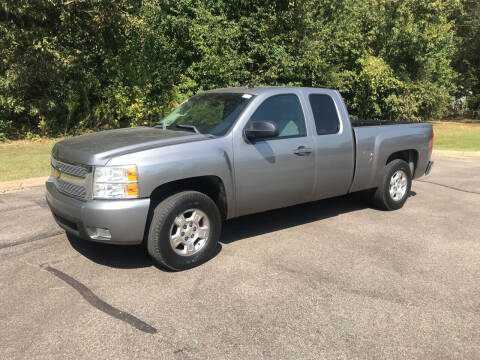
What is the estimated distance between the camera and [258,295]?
13.3 ft

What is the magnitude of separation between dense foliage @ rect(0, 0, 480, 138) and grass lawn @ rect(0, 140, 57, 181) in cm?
117

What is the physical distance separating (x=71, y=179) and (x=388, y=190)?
15.2 feet

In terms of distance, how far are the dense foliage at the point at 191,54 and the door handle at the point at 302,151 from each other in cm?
1040

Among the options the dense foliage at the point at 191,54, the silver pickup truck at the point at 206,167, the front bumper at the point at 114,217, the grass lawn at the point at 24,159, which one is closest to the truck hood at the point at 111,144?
the silver pickup truck at the point at 206,167

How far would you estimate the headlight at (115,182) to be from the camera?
13.6 ft

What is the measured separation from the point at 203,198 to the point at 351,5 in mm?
17609

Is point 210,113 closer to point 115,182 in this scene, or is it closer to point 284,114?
point 284,114

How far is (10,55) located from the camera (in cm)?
1351

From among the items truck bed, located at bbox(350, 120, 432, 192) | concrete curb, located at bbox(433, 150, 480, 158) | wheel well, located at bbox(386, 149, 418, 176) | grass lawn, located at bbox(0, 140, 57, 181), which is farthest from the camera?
concrete curb, located at bbox(433, 150, 480, 158)

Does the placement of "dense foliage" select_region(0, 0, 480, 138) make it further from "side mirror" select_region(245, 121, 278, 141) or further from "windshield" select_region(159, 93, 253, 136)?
"side mirror" select_region(245, 121, 278, 141)

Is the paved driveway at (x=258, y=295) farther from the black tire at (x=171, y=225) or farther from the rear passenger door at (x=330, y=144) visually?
the rear passenger door at (x=330, y=144)

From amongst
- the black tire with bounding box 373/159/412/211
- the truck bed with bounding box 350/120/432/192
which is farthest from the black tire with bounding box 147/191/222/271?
the black tire with bounding box 373/159/412/211

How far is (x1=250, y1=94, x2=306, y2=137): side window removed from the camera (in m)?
5.29

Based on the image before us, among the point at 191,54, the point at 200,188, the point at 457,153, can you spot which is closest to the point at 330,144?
the point at 200,188
